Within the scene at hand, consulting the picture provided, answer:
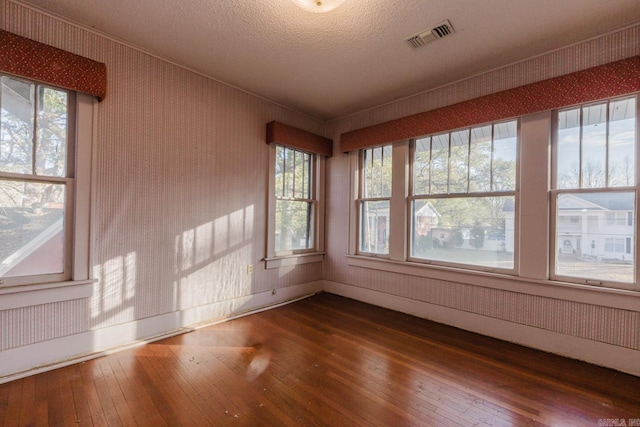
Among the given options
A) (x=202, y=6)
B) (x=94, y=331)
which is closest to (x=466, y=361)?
(x=94, y=331)

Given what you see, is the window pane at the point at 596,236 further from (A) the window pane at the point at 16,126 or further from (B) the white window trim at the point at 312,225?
(A) the window pane at the point at 16,126

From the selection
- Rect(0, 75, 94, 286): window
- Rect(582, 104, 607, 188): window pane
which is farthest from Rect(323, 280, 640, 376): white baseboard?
Rect(0, 75, 94, 286): window

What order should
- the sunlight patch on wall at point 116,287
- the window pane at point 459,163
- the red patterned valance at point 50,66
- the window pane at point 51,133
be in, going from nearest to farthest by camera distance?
the red patterned valance at point 50,66, the window pane at point 51,133, the sunlight patch on wall at point 116,287, the window pane at point 459,163

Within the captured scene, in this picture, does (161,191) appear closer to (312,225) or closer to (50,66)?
(50,66)

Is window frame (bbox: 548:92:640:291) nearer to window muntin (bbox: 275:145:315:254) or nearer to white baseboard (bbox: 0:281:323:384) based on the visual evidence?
window muntin (bbox: 275:145:315:254)

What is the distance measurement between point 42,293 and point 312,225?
3.13 m

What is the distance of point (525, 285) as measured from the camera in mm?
2791

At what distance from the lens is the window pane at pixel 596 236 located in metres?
2.38

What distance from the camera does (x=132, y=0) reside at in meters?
2.12

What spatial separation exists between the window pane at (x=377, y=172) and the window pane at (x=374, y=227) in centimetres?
15

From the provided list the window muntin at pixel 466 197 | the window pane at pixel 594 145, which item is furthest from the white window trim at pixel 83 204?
the window pane at pixel 594 145

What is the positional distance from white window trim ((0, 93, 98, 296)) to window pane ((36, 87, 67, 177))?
107mm

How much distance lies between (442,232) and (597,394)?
1.84m

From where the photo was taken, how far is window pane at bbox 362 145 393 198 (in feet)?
13.1
